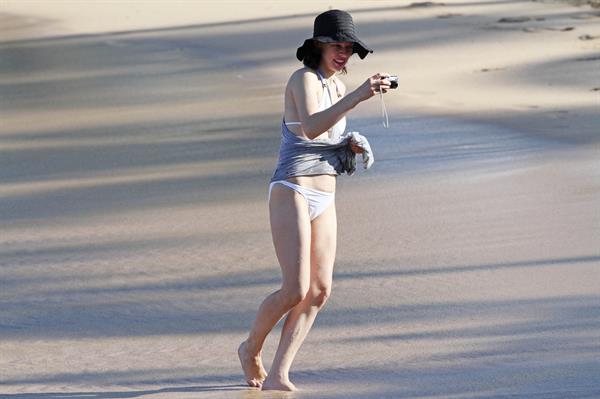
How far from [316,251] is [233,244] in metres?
3.52

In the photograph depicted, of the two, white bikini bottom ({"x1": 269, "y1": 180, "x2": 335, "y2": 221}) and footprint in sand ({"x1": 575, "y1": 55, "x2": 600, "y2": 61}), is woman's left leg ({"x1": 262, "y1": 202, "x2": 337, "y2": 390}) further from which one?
footprint in sand ({"x1": 575, "y1": 55, "x2": 600, "y2": 61})

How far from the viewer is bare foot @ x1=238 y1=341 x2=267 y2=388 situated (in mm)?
6281

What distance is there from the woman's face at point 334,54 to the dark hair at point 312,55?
0.02 meters

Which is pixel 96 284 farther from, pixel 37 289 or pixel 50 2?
pixel 50 2

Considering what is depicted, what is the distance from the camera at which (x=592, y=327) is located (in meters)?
7.12

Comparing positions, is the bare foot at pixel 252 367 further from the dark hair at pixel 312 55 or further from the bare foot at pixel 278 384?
the dark hair at pixel 312 55

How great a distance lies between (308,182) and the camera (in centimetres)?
598

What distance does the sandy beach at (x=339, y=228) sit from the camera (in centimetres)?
674

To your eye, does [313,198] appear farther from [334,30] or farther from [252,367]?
[252,367]

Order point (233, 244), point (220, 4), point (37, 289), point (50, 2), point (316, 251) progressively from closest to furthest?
point (316, 251) < point (37, 289) < point (233, 244) < point (220, 4) < point (50, 2)

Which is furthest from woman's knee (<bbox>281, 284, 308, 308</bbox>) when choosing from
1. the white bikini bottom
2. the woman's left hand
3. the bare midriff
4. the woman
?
the woman's left hand

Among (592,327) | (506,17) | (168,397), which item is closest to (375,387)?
(168,397)

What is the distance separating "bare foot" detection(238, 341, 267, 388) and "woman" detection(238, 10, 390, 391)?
135 mm

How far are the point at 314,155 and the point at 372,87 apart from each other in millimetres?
476
